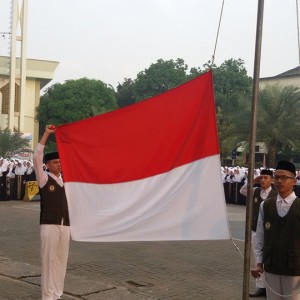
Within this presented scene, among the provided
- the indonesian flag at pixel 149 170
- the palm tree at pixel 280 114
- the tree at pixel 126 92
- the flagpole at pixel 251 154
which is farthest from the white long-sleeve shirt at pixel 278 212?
the tree at pixel 126 92

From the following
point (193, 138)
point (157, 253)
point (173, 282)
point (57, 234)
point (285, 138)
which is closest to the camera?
point (193, 138)

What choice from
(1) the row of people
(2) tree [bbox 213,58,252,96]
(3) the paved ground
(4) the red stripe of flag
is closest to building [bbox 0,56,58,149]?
(2) tree [bbox 213,58,252,96]

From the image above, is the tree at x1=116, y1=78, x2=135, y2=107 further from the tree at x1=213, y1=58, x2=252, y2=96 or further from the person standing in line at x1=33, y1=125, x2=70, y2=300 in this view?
the person standing in line at x1=33, y1=125, x2=70, y2=300

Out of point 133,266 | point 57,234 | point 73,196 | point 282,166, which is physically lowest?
point 133,266

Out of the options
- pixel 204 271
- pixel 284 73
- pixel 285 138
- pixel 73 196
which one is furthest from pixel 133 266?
pixel 284 73

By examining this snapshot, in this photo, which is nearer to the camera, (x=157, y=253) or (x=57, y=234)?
(x=57, y=234)

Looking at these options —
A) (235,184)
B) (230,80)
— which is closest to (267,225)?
(235,184)

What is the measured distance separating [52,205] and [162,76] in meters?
51.9

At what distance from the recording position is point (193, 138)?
4.95 meters

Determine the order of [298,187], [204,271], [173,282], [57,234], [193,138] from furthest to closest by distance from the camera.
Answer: [298,187] → [204,271] → [173,282] → [57,234] → [193,138]

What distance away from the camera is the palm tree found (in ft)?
92.3

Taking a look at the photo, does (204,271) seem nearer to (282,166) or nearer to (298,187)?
(282,166)

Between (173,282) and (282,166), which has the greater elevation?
(282,166)

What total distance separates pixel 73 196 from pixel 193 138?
1.31 metres
